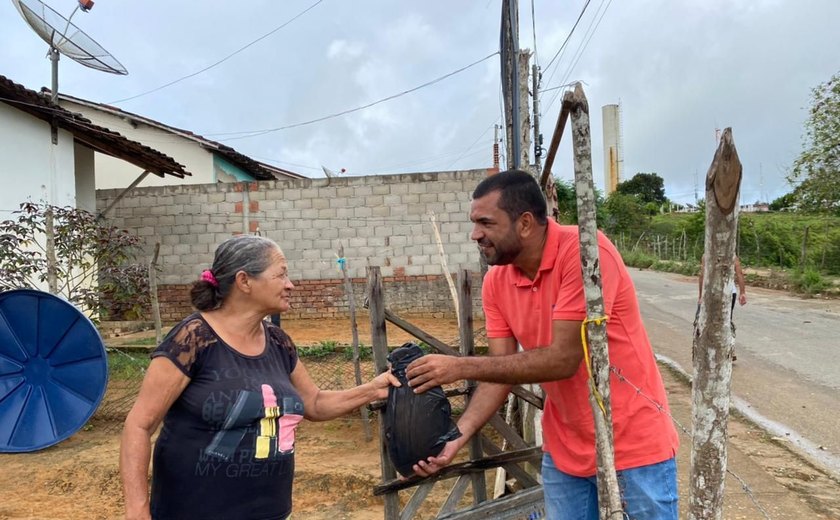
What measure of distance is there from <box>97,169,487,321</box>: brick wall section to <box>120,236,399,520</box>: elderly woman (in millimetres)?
8192

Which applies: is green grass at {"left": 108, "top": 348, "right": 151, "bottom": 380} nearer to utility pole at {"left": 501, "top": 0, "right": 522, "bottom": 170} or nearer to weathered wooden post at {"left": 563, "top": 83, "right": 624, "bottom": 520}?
utility pole at {"left": 501, "top": 0, "right": 522, "bottom": 170}

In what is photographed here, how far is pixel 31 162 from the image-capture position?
27.2 feet

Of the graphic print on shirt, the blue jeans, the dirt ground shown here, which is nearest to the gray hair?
the graphic print on shirt

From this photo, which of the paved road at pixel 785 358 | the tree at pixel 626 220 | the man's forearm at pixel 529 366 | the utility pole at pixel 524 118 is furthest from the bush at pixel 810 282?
the tree at pixel 626 220

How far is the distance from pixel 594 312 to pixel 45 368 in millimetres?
3495

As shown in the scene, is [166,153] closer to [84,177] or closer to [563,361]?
[84,177]

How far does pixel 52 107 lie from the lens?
8.27 metres

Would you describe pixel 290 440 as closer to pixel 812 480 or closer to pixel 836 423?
pixel 812 480

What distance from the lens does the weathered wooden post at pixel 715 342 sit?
114cm

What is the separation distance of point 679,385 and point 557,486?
5.35m

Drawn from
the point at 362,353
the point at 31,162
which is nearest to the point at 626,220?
the point at 362,353

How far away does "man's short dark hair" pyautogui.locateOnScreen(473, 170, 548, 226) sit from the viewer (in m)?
1.81

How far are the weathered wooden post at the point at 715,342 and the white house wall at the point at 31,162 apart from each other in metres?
9.03

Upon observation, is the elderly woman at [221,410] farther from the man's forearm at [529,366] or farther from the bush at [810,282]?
the bush at [810,282]
